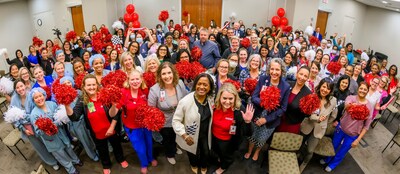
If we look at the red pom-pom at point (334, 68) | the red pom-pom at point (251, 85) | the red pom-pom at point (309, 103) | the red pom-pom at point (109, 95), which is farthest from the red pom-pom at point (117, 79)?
the red pom-pom at point (334, 68)

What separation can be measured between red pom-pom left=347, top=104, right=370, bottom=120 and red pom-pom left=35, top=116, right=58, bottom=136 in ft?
12.9

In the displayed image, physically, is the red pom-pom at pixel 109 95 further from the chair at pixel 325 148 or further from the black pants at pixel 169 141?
the chair at pixel 325 148

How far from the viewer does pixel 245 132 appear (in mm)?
2973

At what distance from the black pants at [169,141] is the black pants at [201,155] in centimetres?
39

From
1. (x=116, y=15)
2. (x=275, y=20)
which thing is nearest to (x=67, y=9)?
(x=116, y=15)

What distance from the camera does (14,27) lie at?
9.05 meters

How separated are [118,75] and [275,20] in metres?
9.50

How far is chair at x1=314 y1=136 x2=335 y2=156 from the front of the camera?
3555 millimetres

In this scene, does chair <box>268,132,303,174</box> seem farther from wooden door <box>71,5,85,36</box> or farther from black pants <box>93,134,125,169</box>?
wooden door <box>71,5,85,36</box>

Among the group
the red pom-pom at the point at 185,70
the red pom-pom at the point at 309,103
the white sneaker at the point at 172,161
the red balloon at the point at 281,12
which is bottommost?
the white sneaker at the point at 172,161

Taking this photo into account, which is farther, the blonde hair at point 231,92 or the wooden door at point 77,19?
the wooden door at point 77,19

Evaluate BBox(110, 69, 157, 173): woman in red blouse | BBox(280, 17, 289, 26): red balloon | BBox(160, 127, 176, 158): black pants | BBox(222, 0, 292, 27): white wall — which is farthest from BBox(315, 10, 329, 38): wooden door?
BBox(110, 69, 157, 173): woman in red blouse

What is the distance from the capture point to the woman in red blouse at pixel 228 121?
9.15ft

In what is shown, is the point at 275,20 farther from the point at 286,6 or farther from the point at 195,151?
the point at 195,151
